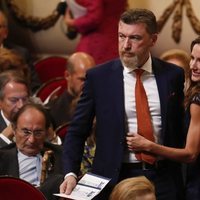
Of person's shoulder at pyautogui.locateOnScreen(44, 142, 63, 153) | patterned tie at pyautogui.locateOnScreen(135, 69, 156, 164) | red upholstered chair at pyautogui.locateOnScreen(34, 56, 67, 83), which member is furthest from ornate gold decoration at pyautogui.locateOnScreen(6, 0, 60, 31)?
patterned tie at pyautogui.locateOnScreen(135, 69, 156, 164)

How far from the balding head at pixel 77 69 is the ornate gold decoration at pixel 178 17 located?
85 cm

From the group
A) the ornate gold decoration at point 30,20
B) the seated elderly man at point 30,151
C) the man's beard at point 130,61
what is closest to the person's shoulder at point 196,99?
the man's beard at point 130,61

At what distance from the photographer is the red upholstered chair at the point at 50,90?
481 cm

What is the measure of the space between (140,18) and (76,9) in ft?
9.01

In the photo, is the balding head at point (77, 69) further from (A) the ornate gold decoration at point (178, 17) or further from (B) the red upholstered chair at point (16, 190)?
(B) the red upholstered chair at point (16, 190)

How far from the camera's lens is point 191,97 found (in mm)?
2771

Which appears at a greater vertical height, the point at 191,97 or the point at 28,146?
the point at 191,97

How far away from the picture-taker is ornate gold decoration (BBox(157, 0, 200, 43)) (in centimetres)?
529

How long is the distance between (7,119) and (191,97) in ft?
4.86

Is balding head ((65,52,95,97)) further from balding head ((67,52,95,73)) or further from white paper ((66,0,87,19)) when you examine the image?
white paper ((66,0,87,19))

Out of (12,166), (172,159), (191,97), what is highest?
(191,97)

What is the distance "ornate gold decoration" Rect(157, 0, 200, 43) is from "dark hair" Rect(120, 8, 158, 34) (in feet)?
8.59

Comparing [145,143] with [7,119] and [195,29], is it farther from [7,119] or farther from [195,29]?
[195,29]

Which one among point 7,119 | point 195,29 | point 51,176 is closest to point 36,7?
point 195,29
